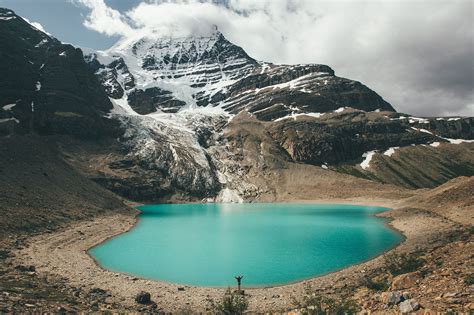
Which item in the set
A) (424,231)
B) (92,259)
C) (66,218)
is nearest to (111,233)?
(66,218)

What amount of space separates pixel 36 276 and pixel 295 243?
1384 inches

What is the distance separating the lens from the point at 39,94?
165000 mm

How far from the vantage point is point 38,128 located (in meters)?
144

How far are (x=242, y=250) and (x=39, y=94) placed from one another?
14838cm

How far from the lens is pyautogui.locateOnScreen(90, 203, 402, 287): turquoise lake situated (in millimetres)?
39906

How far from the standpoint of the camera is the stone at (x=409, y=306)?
17.2 meters

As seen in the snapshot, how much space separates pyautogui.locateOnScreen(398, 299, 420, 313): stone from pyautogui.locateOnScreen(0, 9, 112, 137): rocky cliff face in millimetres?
128738

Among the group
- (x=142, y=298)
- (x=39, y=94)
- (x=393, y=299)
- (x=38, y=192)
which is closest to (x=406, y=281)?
(x=393, y=299)

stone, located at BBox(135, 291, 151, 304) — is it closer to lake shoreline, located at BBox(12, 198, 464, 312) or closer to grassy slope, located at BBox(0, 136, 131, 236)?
lake shoreline, located at BBox(12, 198, 464, 312)

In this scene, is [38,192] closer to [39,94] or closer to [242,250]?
[242,250]

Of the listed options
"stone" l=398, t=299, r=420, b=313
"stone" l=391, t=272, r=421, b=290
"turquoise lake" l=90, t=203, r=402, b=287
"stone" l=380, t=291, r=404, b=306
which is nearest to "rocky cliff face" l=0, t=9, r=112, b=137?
"turquoise lake" l=90, t=203, r=402, b=287

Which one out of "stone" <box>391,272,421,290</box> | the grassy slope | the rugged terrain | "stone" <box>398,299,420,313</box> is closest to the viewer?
"stone" <box>398,299,420,313</box>

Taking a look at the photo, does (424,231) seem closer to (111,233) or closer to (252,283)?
(252,283)

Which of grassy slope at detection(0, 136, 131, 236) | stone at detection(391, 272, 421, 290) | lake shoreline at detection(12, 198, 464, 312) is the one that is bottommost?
lake shoreline at detection(12, 198, 464, 312)
